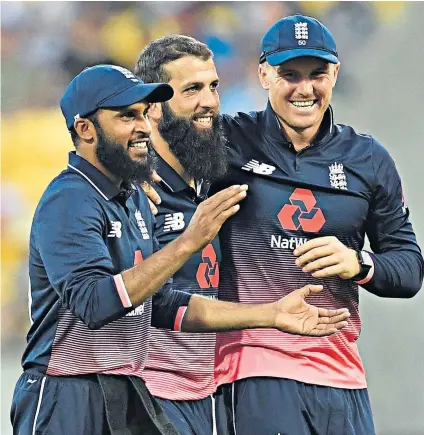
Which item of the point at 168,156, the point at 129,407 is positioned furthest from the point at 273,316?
A: the point at 168,156

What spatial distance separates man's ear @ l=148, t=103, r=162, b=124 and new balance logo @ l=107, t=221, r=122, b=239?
1.13 metres

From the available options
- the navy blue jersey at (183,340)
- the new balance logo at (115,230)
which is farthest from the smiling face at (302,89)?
the new balance logo at (115,230)

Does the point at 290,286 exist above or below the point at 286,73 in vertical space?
below

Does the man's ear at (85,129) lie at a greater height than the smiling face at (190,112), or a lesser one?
lesser

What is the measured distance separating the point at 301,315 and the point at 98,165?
91 centimetres

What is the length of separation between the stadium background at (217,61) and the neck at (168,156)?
167 inches

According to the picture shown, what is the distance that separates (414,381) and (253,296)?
446cm

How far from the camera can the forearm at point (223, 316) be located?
396cm

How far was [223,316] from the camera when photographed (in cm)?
403

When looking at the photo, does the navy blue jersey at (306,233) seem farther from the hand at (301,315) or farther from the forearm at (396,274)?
the hand at (301,315)

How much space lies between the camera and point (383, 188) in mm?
4488

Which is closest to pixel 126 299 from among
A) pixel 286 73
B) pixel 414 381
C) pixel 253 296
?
pixel 253 296

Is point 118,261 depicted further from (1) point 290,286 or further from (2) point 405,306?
(2) point 405,306

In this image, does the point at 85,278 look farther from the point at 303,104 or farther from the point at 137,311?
the point at 303,104
